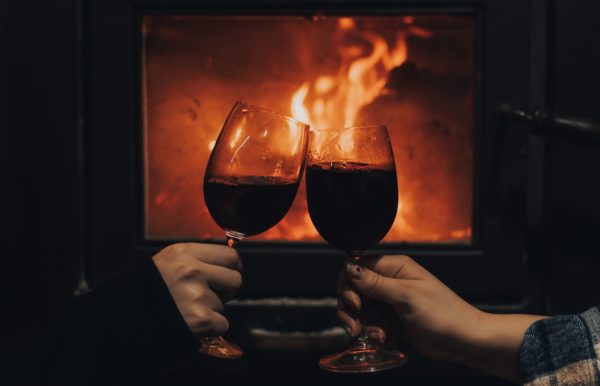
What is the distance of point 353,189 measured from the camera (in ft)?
→ 3.47

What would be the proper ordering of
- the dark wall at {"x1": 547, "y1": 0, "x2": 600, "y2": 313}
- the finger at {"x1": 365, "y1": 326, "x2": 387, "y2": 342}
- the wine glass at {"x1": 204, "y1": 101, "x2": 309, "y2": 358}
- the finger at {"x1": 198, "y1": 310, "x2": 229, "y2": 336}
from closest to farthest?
the finger at {"x1": 198, "y1": 310, "x2": 229, "y2": 336} < the wine glass at {"x1": 204, "y1": 101, "x2": 309, "y2": 358} < the finger at {"x1": 365, "y1": 326, "x2": 387, "y2": 342} < the dark wall at {"x1": 547, "y1": 0, "x2": 600, "y2": 313}

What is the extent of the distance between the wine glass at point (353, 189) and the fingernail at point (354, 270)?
0.03 m

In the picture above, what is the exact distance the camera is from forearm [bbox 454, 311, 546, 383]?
3.47 feet

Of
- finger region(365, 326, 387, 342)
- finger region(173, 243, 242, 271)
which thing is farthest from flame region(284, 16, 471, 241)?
finger region(173, 243, 242, 271)

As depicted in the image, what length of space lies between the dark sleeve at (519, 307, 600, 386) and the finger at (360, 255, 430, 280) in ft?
0.60

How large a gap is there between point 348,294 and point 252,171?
244 mm

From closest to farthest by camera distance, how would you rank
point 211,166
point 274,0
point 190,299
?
point 190,299 → point 211,166 → point 274,0

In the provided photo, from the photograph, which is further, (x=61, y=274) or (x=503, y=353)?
(x=61, y=274)

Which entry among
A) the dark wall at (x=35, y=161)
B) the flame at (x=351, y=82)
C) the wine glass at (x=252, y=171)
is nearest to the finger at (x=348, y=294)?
the wine glass at (x=252, y=171)

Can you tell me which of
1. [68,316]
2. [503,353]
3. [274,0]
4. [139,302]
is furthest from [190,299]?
[274,0]

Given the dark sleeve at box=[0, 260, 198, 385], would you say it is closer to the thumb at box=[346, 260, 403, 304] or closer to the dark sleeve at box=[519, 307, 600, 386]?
the thumb at box=[346, 260, 403, 304]

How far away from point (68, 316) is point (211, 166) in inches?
11.5

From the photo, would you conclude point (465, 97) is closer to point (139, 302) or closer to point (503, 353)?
point (503, 353)

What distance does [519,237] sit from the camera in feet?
5.08
